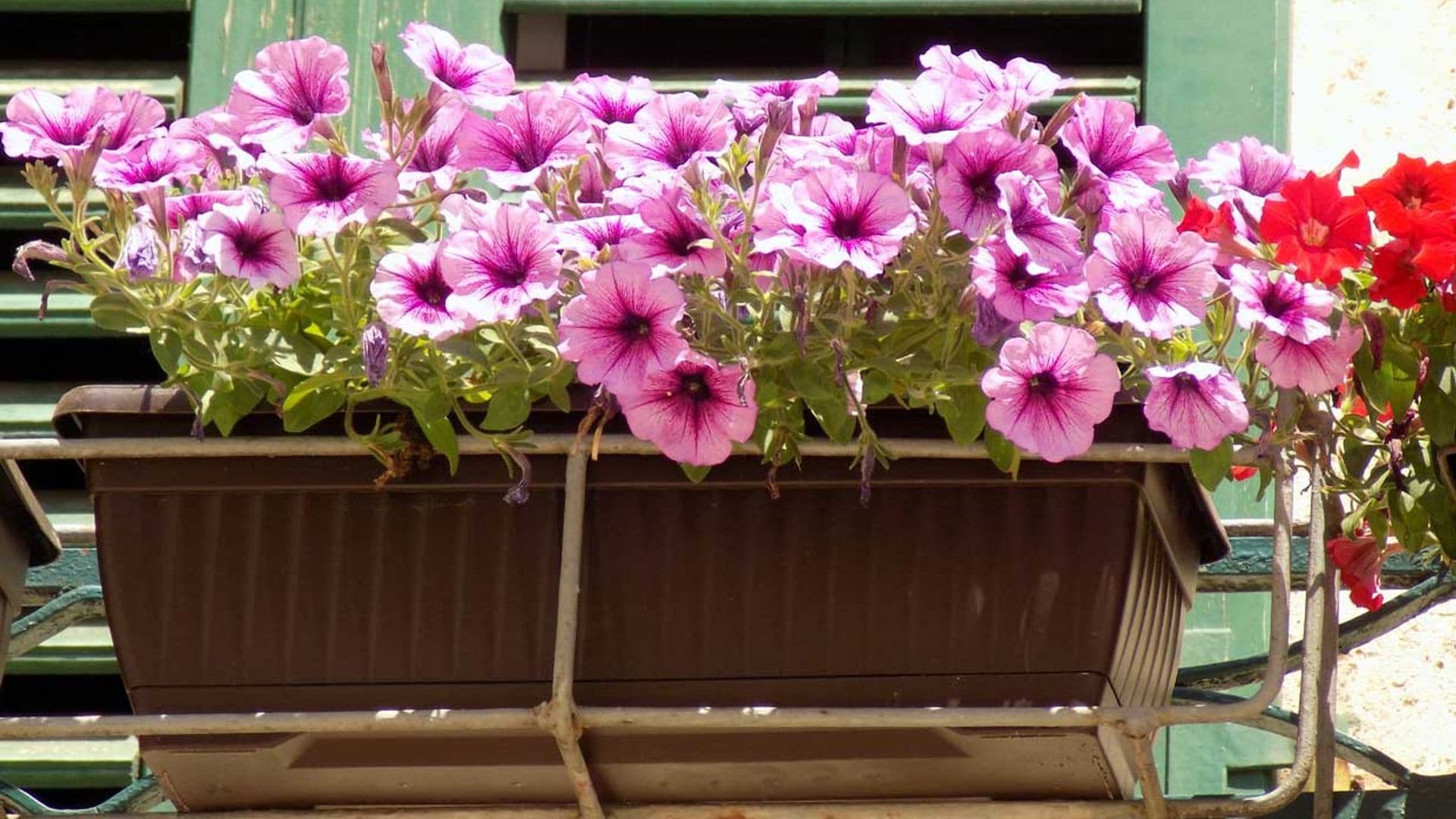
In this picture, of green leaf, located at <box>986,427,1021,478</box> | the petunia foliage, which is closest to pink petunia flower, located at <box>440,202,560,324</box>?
the petunia foliage

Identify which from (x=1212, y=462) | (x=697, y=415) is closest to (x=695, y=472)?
(x=697, y=415)

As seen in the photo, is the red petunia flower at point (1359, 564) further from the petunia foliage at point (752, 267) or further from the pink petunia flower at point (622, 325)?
the pink petunia flower at point (622, 325)

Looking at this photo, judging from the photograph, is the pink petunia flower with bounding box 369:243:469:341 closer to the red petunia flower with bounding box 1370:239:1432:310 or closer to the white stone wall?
the red petunia flower with bounding box 1370:239:1432:310

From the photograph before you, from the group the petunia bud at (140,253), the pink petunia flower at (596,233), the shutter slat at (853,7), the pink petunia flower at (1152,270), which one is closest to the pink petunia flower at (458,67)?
the pink petunia flower at (596,233)

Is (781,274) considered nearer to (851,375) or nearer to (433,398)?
(851,375)

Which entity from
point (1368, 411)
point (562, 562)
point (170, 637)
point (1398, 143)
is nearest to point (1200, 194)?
point (1398, 143)

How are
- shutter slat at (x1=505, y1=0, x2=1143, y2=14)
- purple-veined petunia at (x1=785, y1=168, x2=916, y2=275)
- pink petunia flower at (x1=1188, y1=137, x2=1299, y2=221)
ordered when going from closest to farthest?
1. purple-veined petunia at (x1=785, y1=168, x2=916, y2=275)
2. pink petunia flower at (x1=1188, y1=137, x2=1299, y2=221)
3. shutter slat at (x1=505, y1=0, x2=1143, y2=14)

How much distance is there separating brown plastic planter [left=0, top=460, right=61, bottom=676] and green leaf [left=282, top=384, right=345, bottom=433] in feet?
0.93

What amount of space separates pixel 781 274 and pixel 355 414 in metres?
0.35

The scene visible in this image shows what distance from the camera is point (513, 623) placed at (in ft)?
5.52

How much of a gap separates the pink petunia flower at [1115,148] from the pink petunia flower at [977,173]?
0.07 meters

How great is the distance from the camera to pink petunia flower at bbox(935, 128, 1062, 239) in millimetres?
1582

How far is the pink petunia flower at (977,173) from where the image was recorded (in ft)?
5.19

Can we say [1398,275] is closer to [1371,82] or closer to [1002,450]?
[1002,450]
